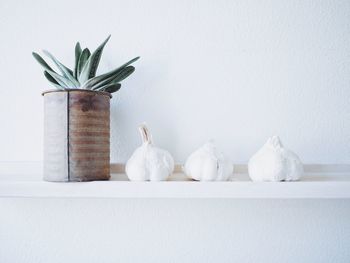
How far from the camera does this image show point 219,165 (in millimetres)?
393

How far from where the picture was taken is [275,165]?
38 centimetres

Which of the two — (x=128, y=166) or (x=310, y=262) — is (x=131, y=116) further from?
(x=310, y=262)

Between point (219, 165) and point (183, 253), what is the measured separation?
8.0 inches

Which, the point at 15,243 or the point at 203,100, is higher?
the point at 203,100

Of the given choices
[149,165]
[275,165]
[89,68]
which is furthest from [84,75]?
[275,165]

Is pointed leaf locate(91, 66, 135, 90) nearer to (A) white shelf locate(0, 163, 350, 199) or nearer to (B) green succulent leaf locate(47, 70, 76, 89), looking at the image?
(B) green succulent leaf locate(47, 70, 76, 89)

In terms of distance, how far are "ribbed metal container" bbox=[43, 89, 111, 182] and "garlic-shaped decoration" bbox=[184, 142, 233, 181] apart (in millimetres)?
129

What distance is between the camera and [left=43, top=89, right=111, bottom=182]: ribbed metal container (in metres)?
0.38

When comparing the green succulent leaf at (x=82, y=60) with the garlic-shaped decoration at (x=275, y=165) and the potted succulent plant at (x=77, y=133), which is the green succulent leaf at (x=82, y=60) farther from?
the garlic-shaped decoration at (x=275, y=165)

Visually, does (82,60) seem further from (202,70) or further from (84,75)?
(202,70)

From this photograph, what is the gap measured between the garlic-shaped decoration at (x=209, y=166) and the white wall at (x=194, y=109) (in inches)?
3.6

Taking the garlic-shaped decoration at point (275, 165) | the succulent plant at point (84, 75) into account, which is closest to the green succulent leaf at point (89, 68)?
the succulent plant at point (84, 75)

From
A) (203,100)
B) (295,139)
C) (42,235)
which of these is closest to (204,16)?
(203,100)

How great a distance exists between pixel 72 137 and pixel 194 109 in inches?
8.3
